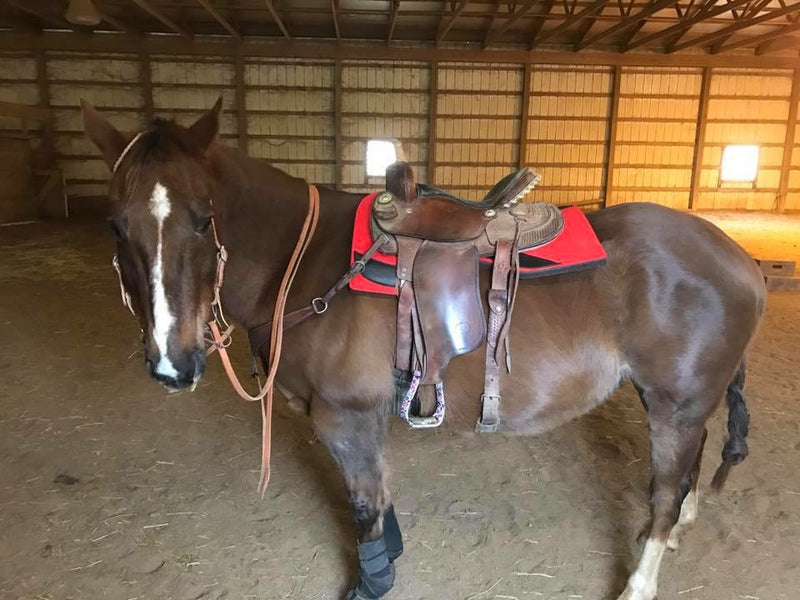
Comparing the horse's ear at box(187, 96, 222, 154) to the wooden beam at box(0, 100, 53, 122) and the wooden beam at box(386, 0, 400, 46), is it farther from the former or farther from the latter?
the wooden beam at box(0, 100, 53, 122)

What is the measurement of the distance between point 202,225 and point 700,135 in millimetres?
15679

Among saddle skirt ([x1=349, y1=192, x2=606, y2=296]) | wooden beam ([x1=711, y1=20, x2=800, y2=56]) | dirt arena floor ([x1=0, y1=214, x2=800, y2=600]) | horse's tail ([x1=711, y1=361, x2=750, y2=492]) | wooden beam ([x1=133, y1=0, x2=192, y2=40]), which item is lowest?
dirt arena floor ([x1=0, y1=214, x2=800, y2=600])

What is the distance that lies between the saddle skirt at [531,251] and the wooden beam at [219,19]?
10866 millimetres

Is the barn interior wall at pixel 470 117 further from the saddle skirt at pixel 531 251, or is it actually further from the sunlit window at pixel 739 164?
the saddle skirt at pixel 531 251

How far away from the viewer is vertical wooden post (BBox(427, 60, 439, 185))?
44.9ft

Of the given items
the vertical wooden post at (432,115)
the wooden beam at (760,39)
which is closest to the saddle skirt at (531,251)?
the vertical wooden post at (432,115)

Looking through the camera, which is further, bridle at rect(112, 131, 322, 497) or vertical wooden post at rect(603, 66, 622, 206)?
vertical wooden post at rect(603, 66, 622, 206)

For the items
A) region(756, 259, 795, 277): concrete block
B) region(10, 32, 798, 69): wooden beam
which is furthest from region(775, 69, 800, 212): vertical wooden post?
region(756, 259, 795, 277): concrete block

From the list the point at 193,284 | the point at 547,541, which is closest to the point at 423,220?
the point at 193,284

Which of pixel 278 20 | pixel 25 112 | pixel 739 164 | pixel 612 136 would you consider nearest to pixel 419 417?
pixel 278 20

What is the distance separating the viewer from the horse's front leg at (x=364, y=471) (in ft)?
6.21

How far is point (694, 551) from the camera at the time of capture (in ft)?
7.69

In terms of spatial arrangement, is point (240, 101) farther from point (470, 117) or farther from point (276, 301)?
point (276, 301)

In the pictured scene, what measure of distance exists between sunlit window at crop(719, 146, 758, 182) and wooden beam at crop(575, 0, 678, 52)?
479 centimetres
